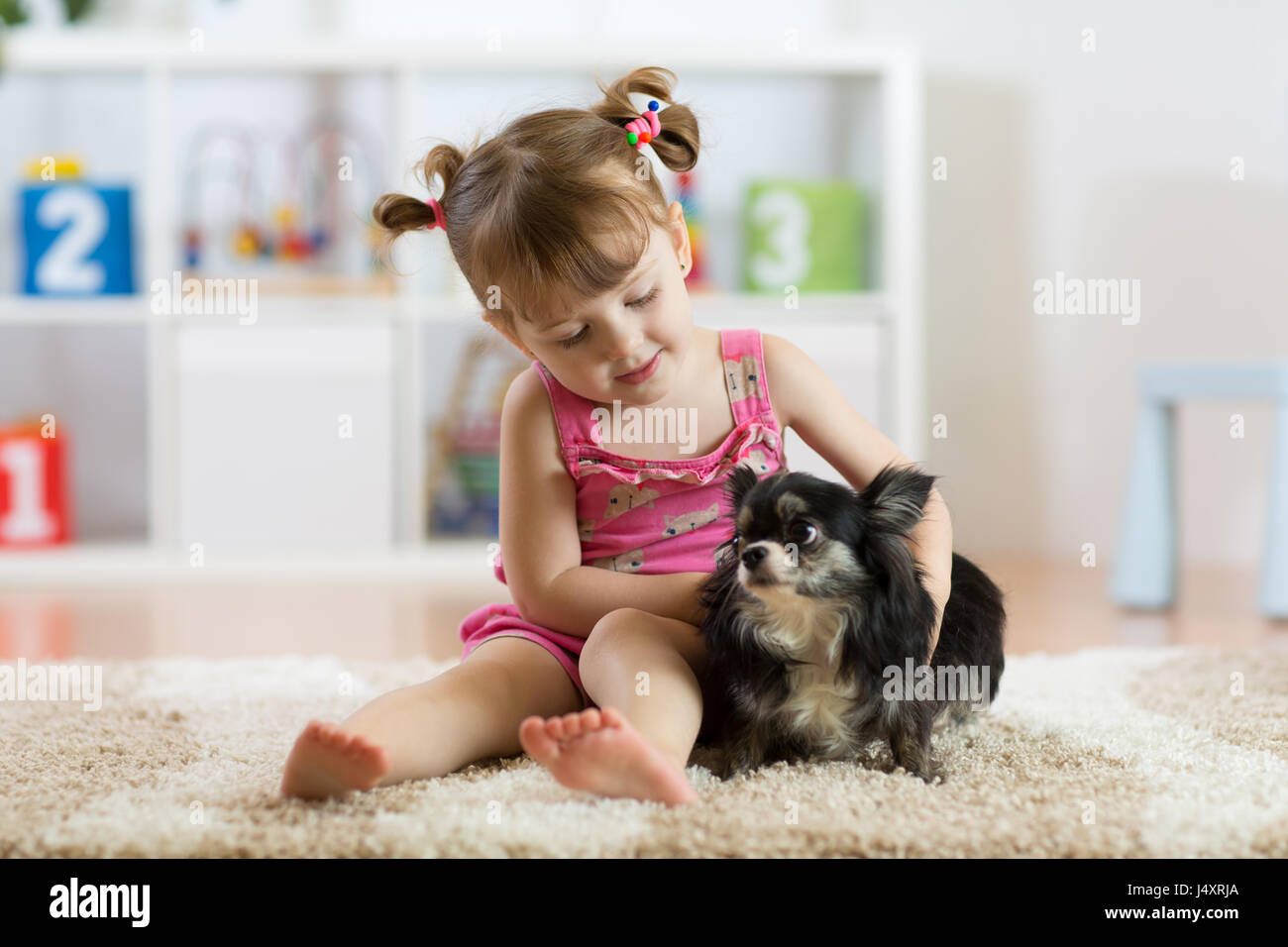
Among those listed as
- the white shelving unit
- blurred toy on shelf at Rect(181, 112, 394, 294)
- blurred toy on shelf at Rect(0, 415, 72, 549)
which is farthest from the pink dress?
blurred toy on shelf at Rect(0, 415, 72, 549)

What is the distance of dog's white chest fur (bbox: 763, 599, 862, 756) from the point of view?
98 centimetres

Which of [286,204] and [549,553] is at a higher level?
[286,204]

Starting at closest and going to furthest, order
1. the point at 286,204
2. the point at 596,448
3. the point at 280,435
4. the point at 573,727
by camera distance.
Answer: the point at 573,727
the point at 596,448
the point at 280,435
the point at 286,204

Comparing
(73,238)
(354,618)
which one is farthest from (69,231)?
(354,618)

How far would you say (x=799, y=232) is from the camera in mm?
2826

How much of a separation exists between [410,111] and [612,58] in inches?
17.7

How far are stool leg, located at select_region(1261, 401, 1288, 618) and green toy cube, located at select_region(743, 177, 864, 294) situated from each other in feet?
3.58

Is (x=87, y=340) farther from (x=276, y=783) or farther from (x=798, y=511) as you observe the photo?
(x=798, y=511)

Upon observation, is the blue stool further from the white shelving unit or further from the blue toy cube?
the blue toy cube

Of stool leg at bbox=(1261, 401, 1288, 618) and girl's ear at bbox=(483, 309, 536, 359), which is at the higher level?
girl's ear at bbox=(483, 309, 536, 359)

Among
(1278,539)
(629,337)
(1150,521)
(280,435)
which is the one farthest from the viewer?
(280,435)

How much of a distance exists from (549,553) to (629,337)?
0.22 meters

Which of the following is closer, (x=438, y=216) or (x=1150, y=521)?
(x=438, y=216)

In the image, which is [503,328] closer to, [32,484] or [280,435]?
[280,435]
